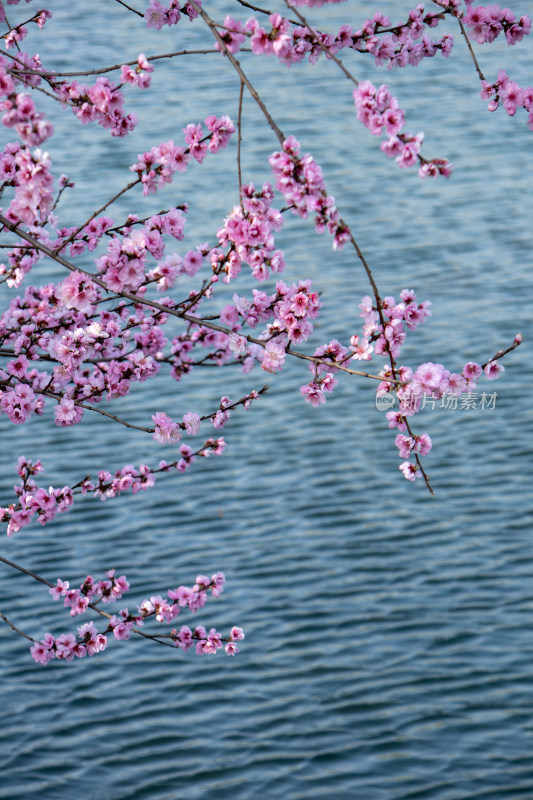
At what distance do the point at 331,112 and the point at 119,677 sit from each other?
11350mm

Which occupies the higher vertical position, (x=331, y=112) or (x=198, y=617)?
(x=331, y=112)

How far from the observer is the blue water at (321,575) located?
602 centimetres

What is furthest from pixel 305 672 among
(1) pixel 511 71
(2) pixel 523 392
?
(1) pixel 511 71

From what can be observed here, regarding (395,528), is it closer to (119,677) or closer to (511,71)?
(119,677)

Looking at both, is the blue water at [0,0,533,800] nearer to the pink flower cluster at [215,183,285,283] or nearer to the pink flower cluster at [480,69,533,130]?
the pink flower cluster at [215,183,285,283]

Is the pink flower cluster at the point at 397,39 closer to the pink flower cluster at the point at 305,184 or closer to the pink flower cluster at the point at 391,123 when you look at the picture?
the pink flower cluster at the point at 391,123

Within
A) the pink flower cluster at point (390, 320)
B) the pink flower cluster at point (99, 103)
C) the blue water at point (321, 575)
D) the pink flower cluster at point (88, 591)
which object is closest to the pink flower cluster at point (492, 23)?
the pink flower cluster at point (390, 320)

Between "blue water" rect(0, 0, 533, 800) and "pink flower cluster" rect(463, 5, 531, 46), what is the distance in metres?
3.39

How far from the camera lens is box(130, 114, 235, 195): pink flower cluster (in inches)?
166

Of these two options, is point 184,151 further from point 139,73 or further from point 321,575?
point 321,575

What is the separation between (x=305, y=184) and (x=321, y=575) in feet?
14.6

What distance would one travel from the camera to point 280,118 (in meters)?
16.0

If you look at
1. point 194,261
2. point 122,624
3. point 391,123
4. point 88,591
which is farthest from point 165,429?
point 391,123

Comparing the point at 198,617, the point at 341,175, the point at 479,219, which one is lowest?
the point at 198,617
